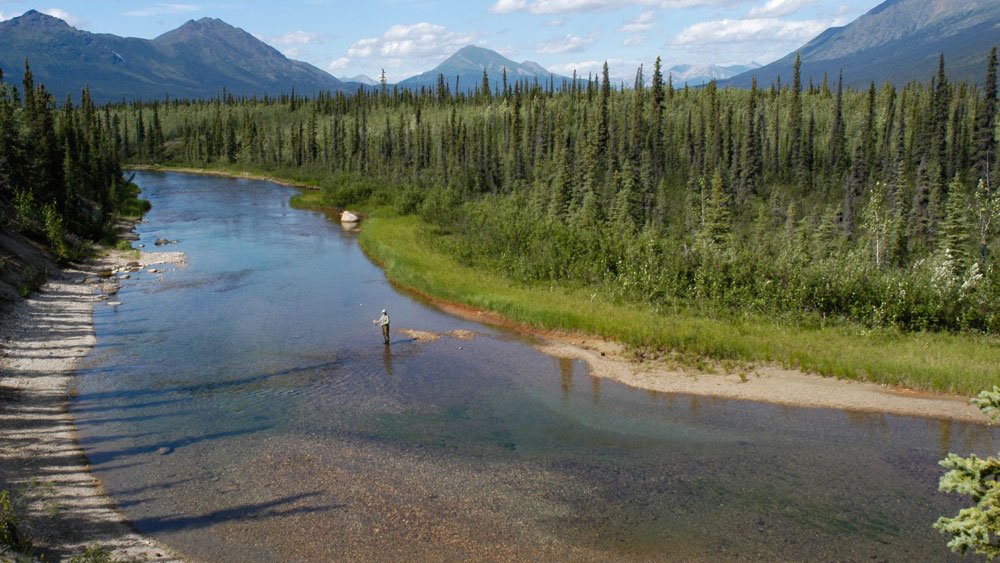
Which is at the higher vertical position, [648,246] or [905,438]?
[648,246]

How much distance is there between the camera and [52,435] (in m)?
20.2

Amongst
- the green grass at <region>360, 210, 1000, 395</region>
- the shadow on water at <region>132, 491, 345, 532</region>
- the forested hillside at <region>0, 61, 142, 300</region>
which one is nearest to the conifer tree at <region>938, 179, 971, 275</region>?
the green grass at <region>360, 210, 1000, 395</region>

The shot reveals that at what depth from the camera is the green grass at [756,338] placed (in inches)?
931

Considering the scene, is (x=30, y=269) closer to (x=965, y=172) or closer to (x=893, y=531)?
(x=893, y=531)

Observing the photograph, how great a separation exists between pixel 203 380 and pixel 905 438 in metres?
23.3

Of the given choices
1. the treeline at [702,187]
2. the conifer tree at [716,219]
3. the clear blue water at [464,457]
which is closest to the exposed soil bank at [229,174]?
the treeline at [702,187]

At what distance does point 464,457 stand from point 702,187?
4939 centimetres

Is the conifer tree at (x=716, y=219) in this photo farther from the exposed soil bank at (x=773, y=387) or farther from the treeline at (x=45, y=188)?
the treeline at (x=45, y=188)

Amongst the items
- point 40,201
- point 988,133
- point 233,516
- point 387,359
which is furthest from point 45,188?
point 988,133

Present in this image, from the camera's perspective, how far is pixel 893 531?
15203 mm

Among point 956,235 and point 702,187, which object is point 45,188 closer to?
point 702,187

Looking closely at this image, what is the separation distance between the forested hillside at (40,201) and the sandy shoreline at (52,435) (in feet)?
9.74

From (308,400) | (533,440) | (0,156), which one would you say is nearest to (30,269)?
(0,156)

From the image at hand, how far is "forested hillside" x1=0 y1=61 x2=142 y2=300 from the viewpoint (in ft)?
128
